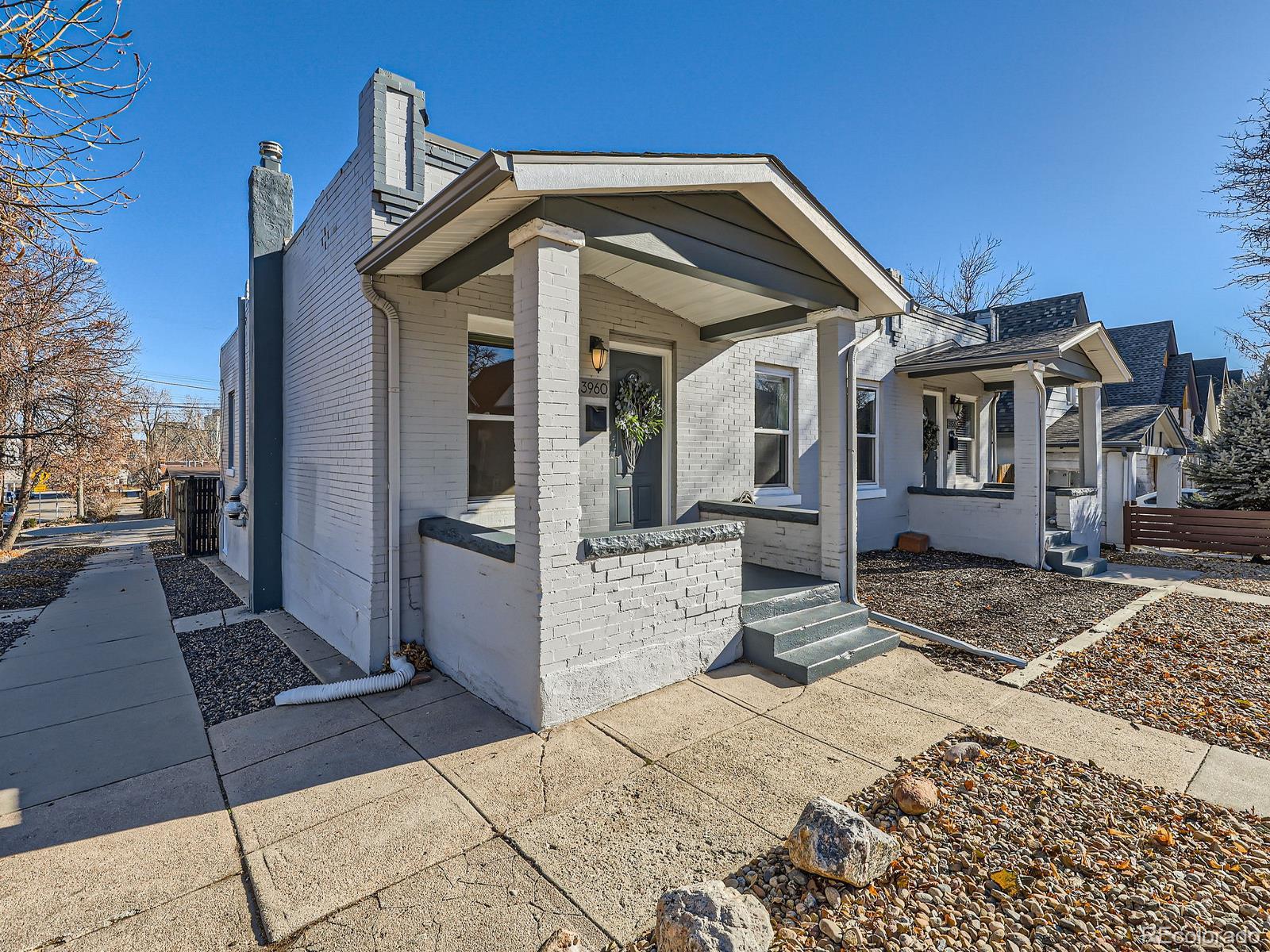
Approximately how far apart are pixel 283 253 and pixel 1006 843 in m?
8.59

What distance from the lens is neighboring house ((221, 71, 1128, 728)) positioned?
3537 millimetres

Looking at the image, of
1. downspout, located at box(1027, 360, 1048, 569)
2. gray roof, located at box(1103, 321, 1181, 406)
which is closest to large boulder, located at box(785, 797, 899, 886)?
downspout, located at box(1027, 360, 1048, 569)

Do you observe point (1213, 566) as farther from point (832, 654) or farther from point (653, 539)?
point (653, 539)

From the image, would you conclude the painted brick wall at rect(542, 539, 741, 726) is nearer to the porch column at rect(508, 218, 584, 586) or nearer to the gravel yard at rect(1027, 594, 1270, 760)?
the porch column at rect(508, 218, 584, 586)

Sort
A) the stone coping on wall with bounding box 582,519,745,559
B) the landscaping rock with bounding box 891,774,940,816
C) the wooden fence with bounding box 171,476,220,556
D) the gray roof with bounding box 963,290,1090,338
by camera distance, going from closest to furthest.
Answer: the landscaping rock with bounding box 891,774,940,816 < the stone coping on wall with bounding box 582,519,745,559 < the wooden fence with bounding box 171,476,220,556 < the gray roof with bounding box 963,290,1090,338

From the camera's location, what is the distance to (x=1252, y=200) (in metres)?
11.9

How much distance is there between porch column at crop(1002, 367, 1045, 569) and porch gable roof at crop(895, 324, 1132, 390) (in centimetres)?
34

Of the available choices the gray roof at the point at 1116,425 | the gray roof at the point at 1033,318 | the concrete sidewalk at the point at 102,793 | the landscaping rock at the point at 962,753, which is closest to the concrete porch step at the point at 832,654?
the landscaping rock at the point at 962,753

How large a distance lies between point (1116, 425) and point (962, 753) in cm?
1392

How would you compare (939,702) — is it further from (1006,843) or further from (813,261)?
(813,261)

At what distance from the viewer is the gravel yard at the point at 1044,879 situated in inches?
77.0

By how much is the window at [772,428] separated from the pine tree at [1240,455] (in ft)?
32.2

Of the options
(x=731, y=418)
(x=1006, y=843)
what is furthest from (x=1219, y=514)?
(x=1006, y=843)

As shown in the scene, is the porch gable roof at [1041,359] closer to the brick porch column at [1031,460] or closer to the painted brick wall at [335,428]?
the brick porch column at [1031,460]
